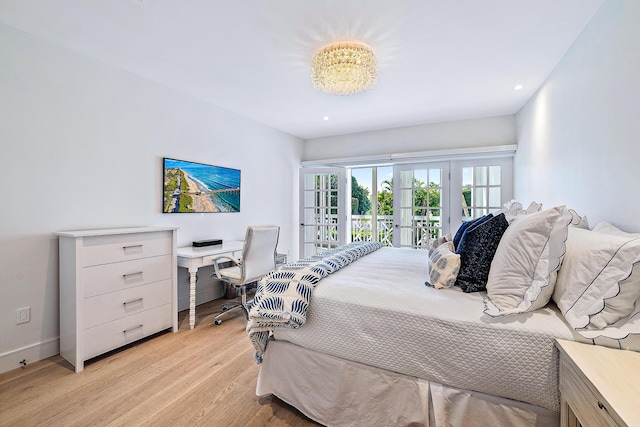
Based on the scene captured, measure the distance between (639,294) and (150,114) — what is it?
368cm

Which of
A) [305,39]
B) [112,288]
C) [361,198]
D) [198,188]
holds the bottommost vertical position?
[112,288]

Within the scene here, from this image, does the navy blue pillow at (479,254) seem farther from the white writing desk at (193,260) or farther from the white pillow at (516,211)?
the white writing desk at (193,260)

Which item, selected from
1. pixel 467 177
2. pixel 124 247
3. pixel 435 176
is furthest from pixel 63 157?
pixel 467 177

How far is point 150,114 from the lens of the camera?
114 inches

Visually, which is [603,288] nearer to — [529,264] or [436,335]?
[529,264]

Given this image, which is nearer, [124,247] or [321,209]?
[124,247]

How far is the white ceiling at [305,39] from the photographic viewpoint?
182 cm

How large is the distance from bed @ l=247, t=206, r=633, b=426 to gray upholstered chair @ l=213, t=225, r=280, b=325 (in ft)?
3.57

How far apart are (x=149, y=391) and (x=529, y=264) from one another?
7.67 feet

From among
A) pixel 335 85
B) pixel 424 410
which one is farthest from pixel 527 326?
pixel 335 85

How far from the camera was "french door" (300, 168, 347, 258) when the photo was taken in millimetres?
4941

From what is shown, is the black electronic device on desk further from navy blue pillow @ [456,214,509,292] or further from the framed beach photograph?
navy blue pillow @ [456,214,509,292]

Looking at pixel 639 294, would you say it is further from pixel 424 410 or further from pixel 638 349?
pixel 424 410

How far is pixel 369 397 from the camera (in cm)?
145
